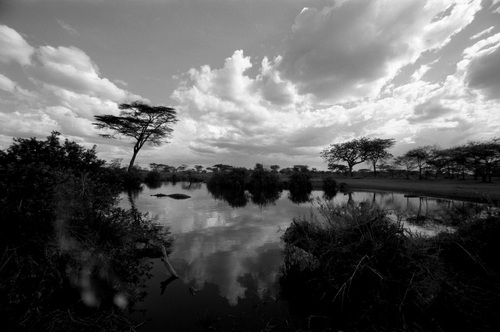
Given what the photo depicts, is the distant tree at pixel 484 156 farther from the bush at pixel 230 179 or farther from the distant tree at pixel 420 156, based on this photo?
the bush at pixel 230 179

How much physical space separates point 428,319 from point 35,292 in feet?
22.5

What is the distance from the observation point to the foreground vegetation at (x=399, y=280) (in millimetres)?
3723

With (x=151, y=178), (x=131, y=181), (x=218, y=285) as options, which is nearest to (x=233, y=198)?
(x=131, y=181)

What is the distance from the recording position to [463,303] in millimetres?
3748

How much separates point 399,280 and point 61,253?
7.27 metres

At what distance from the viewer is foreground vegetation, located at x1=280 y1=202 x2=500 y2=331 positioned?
3.72 meters

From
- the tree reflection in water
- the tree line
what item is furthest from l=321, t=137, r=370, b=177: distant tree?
the tree reflection in water

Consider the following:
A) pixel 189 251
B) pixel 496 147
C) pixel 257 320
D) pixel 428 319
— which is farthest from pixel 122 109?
pixel 496 147

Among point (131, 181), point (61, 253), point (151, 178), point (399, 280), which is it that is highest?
point (151, 178)

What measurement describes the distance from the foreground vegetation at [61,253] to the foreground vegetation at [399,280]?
14.3ft

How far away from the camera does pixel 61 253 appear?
479cm

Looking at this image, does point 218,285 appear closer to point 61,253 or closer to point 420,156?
point 61,253

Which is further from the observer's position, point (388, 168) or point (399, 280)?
point (388, 168)

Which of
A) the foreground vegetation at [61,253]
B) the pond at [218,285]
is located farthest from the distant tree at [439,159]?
the foreground vegetation at [61,253]
